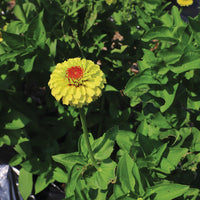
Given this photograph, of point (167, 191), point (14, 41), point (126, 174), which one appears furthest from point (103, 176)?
point (14, 41)

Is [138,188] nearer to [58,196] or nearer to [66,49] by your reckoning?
[58,196]

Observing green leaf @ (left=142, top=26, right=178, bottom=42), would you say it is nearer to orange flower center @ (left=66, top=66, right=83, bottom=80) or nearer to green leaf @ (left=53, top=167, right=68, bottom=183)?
orange flower center @ (left=66, top=66, right=83, bottom=80)

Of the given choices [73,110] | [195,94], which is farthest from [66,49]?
[195,94]

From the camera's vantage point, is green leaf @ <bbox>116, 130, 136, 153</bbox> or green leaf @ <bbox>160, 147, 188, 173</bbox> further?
green leaf @ <bbox>116, 130, 136, 153</bbox>

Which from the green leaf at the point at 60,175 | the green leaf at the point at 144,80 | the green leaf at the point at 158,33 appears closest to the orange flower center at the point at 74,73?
the green leaf at the point at 144,80

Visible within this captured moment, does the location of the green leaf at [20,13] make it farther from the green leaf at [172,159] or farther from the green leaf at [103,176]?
the green leaf at [172,159]

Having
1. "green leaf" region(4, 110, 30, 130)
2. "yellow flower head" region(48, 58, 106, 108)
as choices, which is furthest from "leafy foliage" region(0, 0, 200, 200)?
"yellow flower head" region(48, 58, 106, 108)

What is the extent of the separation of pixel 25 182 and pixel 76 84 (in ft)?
4.15

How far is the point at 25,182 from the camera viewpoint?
191 centimetres

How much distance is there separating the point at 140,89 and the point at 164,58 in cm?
33

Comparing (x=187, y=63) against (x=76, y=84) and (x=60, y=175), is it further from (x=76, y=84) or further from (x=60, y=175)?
(x=60, y=175)

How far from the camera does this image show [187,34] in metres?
1.38

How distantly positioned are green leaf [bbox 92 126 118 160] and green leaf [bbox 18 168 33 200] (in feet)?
2.55

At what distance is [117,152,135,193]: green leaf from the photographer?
1330 millimetres
